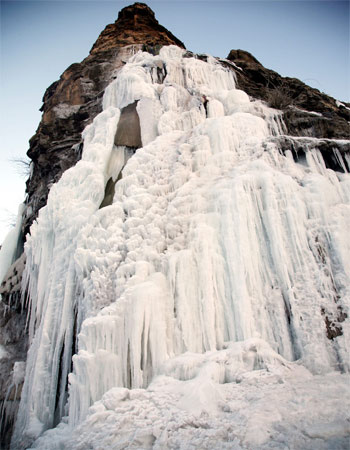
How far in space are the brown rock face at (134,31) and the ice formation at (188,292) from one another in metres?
10.3

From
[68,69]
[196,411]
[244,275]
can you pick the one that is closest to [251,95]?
[68,69]

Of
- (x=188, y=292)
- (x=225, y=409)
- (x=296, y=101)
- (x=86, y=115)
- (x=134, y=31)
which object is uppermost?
(x=134, y=31)

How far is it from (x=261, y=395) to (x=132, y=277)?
2961 millimetres

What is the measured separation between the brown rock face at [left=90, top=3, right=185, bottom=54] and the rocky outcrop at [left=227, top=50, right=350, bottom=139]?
4298mm

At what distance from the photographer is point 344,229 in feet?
20.3

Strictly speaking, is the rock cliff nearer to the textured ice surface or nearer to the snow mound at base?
the textured ice surface

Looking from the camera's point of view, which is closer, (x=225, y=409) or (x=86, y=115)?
(x=225, y=409)

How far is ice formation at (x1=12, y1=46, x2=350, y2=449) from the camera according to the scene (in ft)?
14.7

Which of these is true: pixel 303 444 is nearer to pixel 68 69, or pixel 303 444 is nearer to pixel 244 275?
pixel 244 275

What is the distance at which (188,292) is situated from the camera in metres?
6.05

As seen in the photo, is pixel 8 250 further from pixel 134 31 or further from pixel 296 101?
pixel 134 31

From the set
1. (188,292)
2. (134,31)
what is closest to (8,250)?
(188,292)

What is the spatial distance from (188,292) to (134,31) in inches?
678

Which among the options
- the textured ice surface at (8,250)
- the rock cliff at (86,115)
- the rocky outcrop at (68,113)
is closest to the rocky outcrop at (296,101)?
the rock cliff at (86,115)
